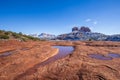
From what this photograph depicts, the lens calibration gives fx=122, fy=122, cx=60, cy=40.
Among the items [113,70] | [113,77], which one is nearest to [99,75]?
[113,77]

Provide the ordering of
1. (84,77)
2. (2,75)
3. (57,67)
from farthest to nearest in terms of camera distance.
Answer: (57,67) → (2,75) → (84,77)

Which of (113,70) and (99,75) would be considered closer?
(99,75)

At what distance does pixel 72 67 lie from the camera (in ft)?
43.4

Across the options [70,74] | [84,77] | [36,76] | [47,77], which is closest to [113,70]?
[84,77]

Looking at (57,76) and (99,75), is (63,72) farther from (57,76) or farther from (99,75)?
(99,75)

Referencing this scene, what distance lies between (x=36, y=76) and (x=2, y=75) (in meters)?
3.21

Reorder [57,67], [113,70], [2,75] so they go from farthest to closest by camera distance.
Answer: [57,67]
[113,70]
[2,75]

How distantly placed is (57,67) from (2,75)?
18.0ft

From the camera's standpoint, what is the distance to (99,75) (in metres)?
11.0

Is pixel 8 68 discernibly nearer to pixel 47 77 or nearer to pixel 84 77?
pixel 47 77

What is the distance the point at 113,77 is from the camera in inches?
421

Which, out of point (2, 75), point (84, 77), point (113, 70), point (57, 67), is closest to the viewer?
point (84, 77)

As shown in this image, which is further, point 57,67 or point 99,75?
point 57,67

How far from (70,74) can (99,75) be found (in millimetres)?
2605
